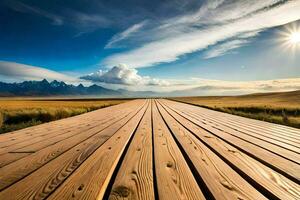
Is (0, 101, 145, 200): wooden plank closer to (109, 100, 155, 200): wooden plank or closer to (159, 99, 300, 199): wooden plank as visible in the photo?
(109, 100, 155, 200): wooden plank

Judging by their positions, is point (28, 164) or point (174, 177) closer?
point (174, 177)

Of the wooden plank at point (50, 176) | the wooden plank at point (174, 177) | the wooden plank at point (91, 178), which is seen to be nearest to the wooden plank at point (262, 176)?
the wooden plank at point (174, 177)

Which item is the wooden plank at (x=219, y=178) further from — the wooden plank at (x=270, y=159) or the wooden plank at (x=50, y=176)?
the wooden plank at (x=50, y=176)

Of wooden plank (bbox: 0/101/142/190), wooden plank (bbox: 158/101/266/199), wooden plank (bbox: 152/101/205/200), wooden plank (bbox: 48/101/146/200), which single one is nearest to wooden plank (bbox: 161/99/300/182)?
wooden plank (bbox: 158/101/266/199)

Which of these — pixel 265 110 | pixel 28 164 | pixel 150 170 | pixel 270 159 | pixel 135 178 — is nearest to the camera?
pixel 135 178

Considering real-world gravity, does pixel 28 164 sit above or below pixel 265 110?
above

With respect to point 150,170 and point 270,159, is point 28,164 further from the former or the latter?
point 270,159

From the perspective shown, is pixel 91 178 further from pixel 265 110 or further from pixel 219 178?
pixel 265 110

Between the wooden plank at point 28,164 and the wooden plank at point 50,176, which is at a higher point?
the wooden plank at point 50,176

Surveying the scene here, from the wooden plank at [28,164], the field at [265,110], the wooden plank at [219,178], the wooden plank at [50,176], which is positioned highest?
the wooden plank at [219,178]

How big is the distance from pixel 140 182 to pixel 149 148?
1111mm

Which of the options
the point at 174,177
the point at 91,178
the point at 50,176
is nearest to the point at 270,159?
the point at 174,177

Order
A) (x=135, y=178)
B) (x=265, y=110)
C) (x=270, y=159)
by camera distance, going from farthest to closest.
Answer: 1. (x=265, y=110)
2. (x=270, y=159)
3. (x=135, y=178)

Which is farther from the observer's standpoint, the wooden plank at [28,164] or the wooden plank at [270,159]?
the wooden plank at [270,159]
